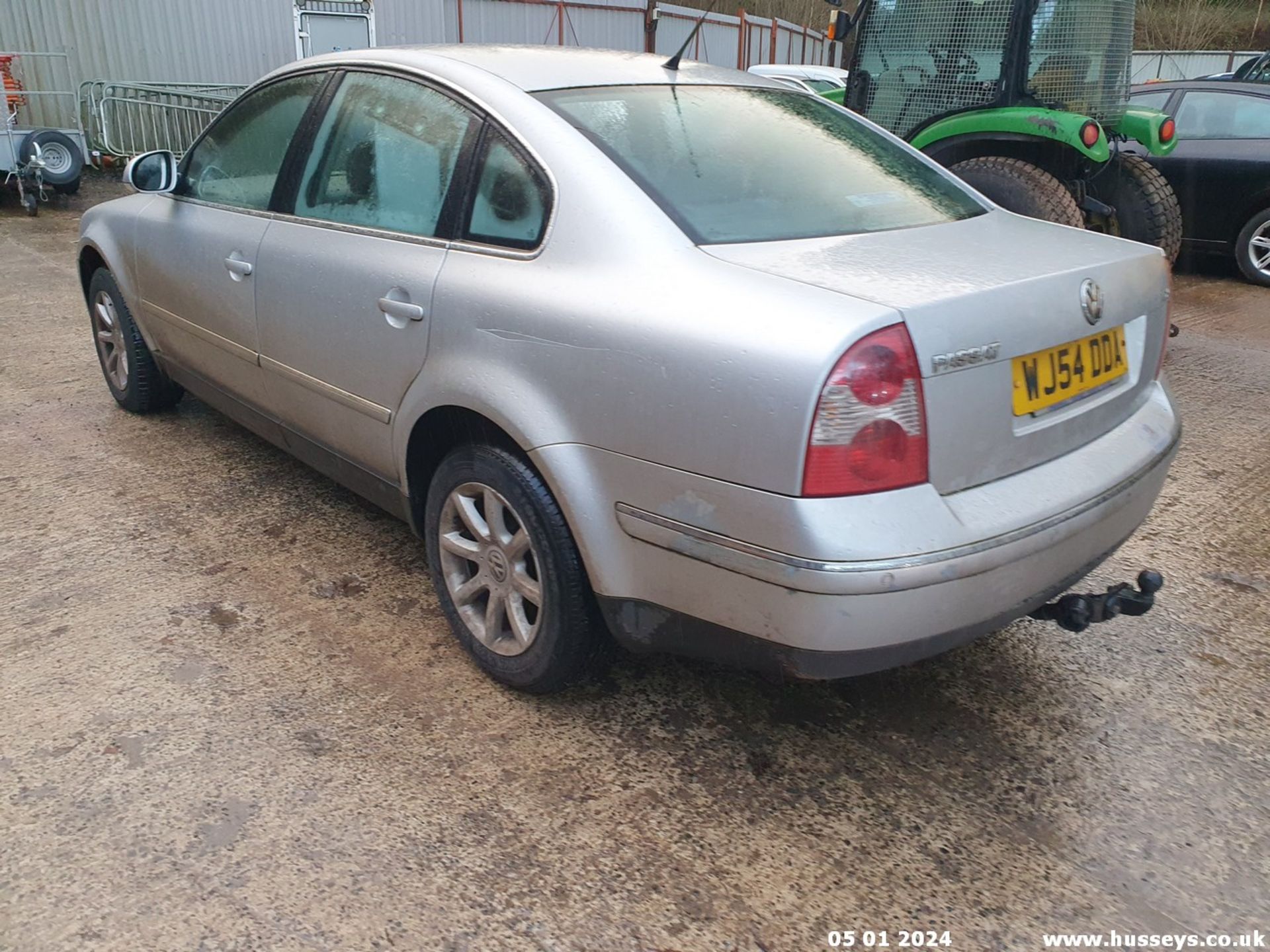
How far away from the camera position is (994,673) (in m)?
2.76

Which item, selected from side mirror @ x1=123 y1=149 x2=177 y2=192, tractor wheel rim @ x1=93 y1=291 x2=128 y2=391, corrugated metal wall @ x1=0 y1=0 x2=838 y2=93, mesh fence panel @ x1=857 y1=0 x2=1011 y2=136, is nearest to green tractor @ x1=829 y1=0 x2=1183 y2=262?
mesh fence panel @ x1=857 y1=0 x2=1011 y2=136

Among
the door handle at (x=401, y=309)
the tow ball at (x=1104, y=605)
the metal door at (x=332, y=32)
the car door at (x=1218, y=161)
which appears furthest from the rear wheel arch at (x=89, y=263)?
the metal door at (x=332, y=32)

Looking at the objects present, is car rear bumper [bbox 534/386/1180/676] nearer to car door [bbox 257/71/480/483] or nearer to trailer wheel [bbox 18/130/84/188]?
car door [bbox 257/71/480/483]

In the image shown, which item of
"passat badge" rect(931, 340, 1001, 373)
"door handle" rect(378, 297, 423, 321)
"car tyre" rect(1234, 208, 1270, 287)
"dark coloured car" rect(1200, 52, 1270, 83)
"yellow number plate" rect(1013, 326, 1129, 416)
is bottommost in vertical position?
"car tyre" rect(1234, 208, 1270, 287)

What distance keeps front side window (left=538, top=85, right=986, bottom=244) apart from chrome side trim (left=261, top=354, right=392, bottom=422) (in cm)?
94

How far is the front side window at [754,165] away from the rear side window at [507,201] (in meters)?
0.17

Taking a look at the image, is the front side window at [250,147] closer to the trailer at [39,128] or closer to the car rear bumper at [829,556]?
the car rear bumper at [829,556]

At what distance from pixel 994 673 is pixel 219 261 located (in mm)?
2796

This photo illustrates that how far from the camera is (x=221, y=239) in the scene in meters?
3.52

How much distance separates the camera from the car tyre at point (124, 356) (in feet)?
14.4

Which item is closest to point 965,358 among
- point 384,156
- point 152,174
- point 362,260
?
point 362,260

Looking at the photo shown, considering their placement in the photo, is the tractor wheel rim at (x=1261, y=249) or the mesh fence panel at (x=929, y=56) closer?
the mesh fence panel at (x=929, y=56)

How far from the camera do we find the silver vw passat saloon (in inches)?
76.0

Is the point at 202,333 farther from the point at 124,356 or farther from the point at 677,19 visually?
the point at 677,19
